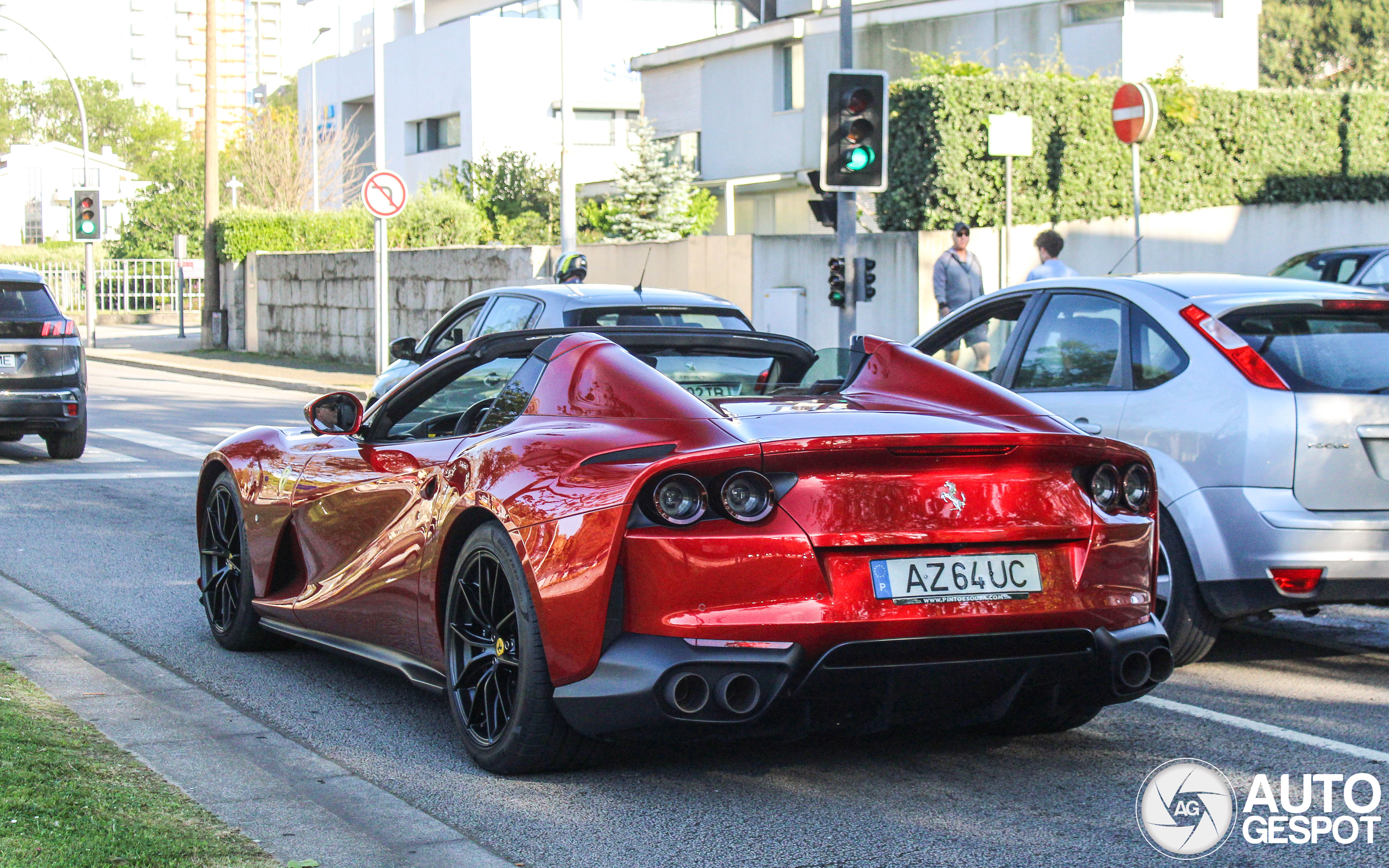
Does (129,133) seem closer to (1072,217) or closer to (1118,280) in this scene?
(1072,217)

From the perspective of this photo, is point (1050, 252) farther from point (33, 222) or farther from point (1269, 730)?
point (33, 222)

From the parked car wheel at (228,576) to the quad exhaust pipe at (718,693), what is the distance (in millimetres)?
2849

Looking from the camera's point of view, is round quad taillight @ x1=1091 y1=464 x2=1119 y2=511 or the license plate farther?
the license plate

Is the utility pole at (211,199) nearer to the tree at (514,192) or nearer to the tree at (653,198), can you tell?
the tree at (653,198)

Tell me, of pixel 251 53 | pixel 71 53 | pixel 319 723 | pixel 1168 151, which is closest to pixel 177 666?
pixel 319 723

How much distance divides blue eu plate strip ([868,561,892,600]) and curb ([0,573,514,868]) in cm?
116

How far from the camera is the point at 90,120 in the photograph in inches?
4973

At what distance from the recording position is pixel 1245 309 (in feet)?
20.5

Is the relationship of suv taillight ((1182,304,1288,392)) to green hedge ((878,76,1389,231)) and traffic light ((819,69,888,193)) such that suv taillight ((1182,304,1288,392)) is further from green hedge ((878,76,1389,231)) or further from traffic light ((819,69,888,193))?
green hedge ((878,76,1389,231))

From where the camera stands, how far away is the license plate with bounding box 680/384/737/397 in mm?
5578

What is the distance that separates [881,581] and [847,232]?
12.0 m

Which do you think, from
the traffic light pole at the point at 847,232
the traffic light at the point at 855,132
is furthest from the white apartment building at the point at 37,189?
the traffic light at the point at 855,132

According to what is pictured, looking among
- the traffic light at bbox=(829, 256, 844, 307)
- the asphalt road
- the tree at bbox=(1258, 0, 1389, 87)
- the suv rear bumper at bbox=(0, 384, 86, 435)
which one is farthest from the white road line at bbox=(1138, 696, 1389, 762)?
the tree at bbox=(1258, 0, 1389, 87)

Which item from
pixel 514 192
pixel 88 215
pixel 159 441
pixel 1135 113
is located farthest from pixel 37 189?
pixel 1135 113
